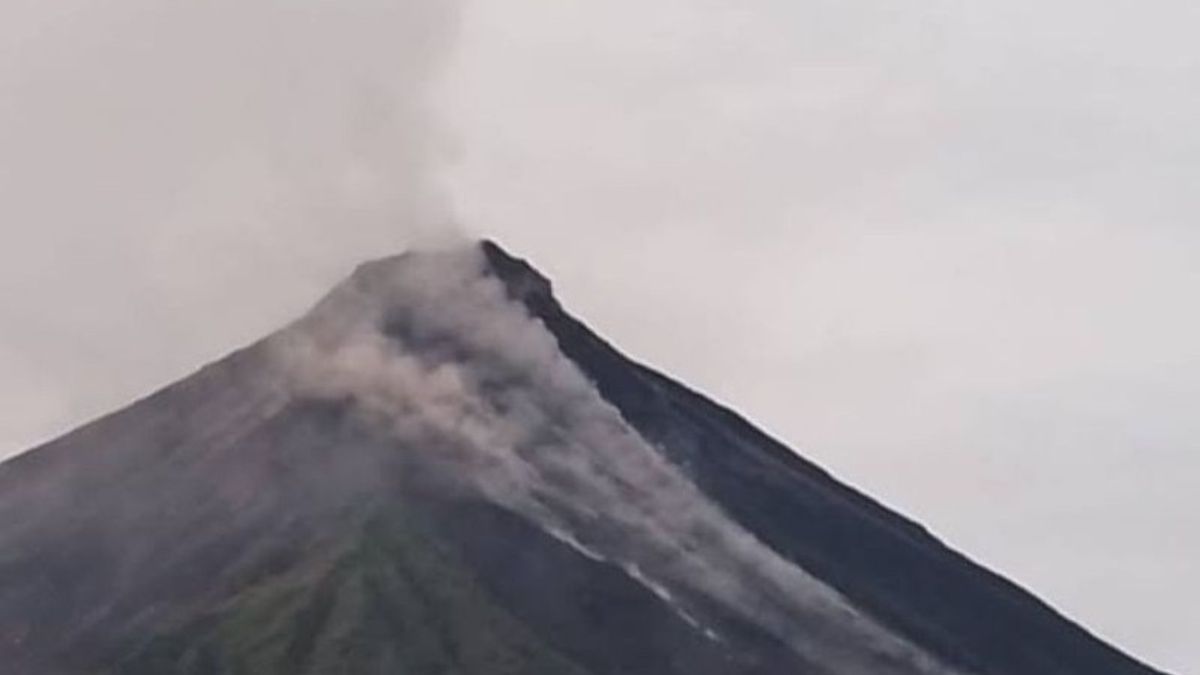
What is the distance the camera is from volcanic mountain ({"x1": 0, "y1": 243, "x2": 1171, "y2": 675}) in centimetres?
16275

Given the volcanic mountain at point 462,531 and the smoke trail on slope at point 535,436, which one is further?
the smoke trail on slope at point 535,436

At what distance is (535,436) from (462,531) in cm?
981

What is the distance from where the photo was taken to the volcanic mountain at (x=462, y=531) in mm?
162750

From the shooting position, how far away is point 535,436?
182 m

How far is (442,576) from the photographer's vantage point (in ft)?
554

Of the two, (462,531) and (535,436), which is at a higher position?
(535,436)

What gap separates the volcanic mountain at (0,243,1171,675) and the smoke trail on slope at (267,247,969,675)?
0.17 m

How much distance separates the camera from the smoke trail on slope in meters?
168

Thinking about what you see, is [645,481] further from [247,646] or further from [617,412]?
[247,646]

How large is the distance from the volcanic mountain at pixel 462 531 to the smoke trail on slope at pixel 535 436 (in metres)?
0.17

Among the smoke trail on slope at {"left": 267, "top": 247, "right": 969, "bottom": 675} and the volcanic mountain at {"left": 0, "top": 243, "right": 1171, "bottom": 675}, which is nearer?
the volcanic mountain at {"left": 0, "top": 243, "right": 1171, "bottom": 675}

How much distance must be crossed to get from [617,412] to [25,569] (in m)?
33.2

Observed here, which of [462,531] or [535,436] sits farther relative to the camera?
[535,436]

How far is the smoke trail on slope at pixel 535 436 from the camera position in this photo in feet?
550
